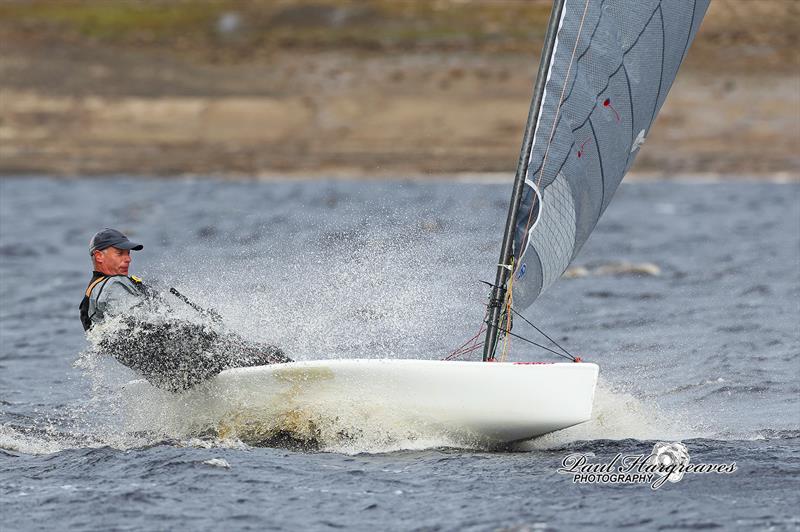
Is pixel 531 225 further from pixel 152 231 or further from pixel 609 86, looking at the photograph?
pixel 152 231

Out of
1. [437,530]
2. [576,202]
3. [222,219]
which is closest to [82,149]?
[222,219]

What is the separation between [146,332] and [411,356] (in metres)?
3.60

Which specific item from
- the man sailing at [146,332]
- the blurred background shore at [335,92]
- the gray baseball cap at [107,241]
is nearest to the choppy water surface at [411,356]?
the man sailing at [146,332]

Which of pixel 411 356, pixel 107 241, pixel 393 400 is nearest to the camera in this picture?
pixel 393 400

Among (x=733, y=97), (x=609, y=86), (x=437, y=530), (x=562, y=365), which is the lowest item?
(x=437, y=530)

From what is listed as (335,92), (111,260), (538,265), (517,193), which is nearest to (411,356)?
(538,265)

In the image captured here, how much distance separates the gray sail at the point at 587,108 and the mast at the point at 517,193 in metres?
0.05

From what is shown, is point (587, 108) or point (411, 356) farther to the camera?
point (411, 356)

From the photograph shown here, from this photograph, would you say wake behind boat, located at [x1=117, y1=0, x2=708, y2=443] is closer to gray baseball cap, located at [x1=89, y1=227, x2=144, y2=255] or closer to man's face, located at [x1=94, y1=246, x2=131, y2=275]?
man's face, located at [x1=94, y1=246, x2=131, y2=275]

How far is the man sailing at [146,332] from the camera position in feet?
34.2

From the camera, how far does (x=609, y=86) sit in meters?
10.9

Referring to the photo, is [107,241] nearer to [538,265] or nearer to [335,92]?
[538,265]

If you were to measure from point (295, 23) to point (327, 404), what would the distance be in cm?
3579

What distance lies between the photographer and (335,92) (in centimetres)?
3903
